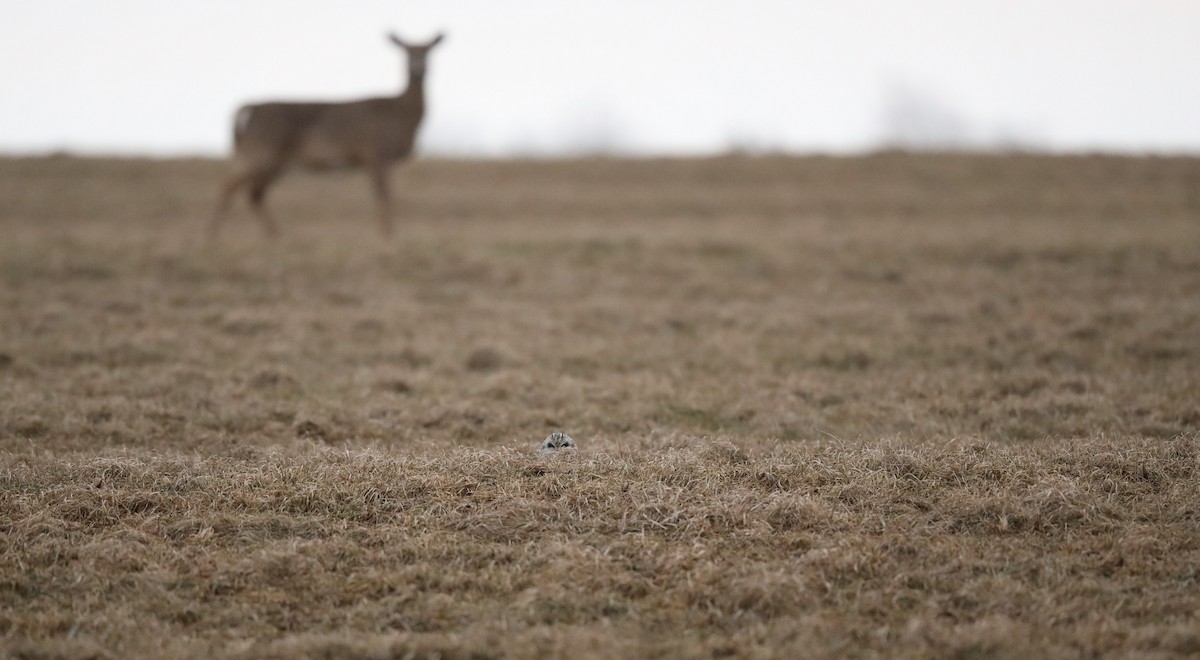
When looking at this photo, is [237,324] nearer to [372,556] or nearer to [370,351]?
[370,351]

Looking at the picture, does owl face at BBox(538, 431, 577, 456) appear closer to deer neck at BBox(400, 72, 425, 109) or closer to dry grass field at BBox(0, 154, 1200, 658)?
dry grass field at BBox(0, 154, 1200, 658)

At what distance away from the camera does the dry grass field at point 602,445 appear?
162 inches

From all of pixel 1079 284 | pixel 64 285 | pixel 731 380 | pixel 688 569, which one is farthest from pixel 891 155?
pixel 688 569

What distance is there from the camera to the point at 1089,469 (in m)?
5.53

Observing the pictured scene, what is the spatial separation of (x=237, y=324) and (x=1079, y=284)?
10.5 meters

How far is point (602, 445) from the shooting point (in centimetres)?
629

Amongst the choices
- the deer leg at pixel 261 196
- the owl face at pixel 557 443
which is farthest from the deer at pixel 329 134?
the owl face at pixel 557 443

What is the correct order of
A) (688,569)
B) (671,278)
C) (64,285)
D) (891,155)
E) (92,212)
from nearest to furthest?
(688,569) < (64,285) < (671,278) < (92,212) < (891,155)

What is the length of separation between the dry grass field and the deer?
1.34 metres

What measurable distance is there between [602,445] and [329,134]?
10.8 metres

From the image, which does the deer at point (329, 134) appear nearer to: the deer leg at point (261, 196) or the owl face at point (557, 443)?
the deer leg at point (261, 196)

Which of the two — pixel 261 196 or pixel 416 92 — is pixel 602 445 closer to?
pixel 416 92

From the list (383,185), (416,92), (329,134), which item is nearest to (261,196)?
(329,134)

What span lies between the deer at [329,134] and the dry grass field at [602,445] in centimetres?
134
